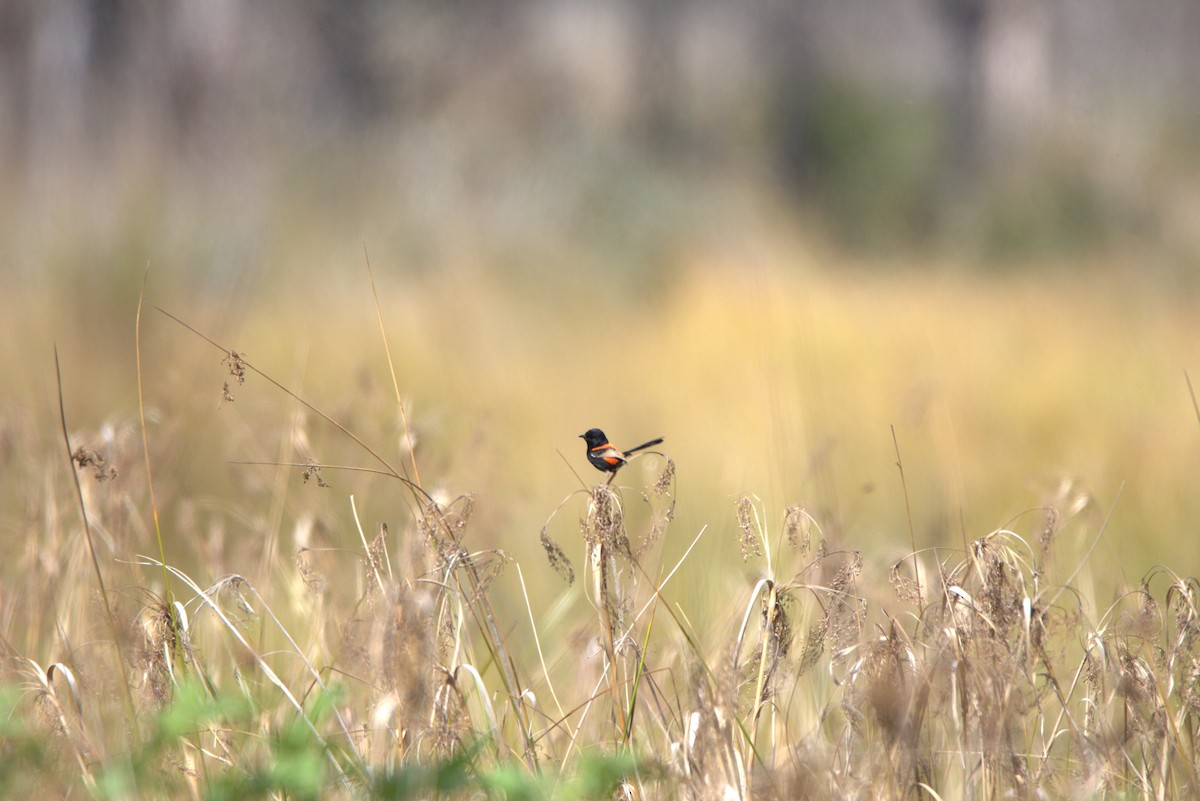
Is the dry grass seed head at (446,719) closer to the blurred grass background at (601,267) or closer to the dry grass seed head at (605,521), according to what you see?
the dry grass seed head at (605,521)

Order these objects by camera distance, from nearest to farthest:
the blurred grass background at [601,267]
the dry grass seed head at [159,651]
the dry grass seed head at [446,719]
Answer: the dry grass seed head at [446,719], the dry grass seed head at [159,651], the blurred grass background at [601,267]

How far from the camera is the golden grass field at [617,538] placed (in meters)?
1.40

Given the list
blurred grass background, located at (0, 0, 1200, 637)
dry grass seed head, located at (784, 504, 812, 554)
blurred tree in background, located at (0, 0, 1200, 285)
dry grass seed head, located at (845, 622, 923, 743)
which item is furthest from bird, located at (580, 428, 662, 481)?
blurred tree in background, located at (0, 0, 1200, 285)

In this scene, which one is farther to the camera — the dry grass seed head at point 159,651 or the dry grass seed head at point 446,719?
the dry grass seed head at point 159,651

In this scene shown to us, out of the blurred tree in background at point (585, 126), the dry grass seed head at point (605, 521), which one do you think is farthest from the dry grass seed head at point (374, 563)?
the blurred tree in background at point (585, 126)

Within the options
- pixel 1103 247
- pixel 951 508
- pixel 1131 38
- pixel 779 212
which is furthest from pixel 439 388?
pixel 1131 38

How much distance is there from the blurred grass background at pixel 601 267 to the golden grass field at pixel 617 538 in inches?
1.3

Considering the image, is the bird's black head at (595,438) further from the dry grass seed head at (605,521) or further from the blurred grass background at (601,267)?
the blurred grass background at (601,267)

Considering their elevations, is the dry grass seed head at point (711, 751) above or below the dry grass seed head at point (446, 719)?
below

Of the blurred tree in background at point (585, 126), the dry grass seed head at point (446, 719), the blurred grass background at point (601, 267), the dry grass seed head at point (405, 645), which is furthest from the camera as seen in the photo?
the blurred tree in background at point (585, 126)

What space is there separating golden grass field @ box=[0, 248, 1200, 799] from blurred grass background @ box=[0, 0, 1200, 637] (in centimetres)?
3

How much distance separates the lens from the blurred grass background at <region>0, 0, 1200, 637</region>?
3.57 m

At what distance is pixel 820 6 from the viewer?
10.8 metres

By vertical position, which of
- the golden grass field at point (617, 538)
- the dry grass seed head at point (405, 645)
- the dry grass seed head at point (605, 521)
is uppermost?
the dry grass seed head at point (605, 521)
